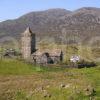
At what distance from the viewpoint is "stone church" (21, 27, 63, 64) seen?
11644 centimetres

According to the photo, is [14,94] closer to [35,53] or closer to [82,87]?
[82,87]

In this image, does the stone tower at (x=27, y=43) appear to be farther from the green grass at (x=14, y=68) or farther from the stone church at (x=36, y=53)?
the green grass at (x=14, y=68)

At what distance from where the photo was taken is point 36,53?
398ft

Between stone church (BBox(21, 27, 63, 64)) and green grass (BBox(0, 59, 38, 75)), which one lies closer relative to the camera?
green grass (BBox(0, 59, 38, 75))

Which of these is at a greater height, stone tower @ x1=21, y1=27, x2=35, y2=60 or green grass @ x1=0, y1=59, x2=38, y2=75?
stone tower @ x1=21, y1=27, x2=35, y2=60

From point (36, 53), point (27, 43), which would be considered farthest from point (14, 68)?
point (27, 43)

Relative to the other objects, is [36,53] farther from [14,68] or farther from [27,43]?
[14,68]

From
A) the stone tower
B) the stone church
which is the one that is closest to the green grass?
the stone church

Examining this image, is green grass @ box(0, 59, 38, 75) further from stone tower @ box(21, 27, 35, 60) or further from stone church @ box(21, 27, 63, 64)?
stone tower @ box(21, 27, 35, 60)

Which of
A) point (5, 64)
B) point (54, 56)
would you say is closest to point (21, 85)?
point (5, 64)

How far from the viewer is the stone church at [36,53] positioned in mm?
116438

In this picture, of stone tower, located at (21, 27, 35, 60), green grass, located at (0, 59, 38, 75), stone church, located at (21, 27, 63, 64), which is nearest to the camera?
green grass, located at (0, 59, 38, 75)

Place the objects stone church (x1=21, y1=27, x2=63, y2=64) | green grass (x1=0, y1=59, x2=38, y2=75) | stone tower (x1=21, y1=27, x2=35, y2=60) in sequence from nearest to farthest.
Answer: green grass (x1=0, y1=59, x2=38, y2=75) < stone church (x1=21, y1=27, x2=63, y2=64) < stone tower (x1=21, y1=27, x2=35, y2=60)

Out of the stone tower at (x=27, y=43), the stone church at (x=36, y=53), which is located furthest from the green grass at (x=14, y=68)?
the stone tower at (x=27, y=43)
